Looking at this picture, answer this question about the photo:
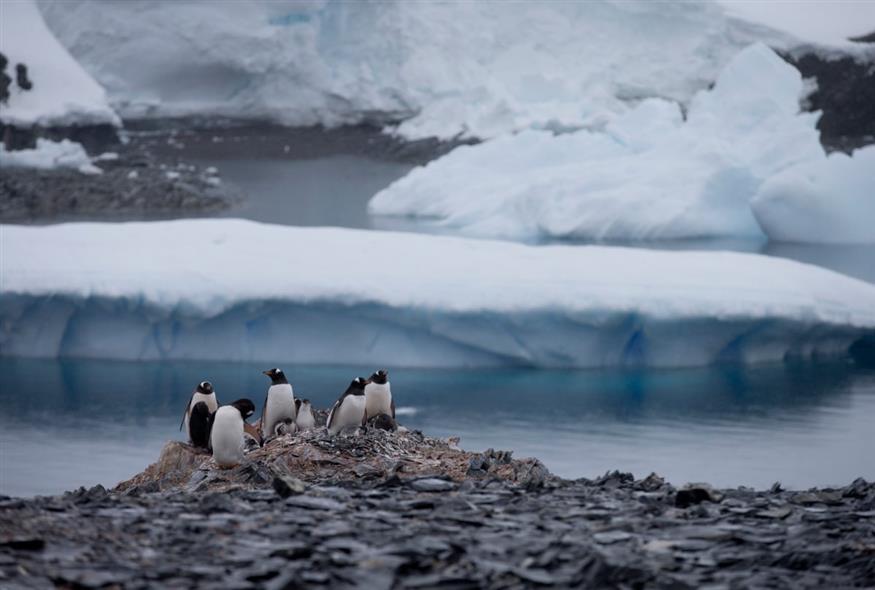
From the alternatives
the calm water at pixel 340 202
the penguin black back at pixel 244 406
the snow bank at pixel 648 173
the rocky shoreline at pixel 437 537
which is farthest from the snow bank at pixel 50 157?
the rocky shoreline at pixel 437 537

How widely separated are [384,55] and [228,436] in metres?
19.0

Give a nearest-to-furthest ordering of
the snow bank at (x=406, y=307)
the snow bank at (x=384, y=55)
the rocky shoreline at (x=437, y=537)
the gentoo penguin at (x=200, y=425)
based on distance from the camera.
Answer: the rocky shoreline at (x=437, y=537)
the gentoo penguin at (x=200, y=425)
the snow bank at (x=406, y=307)
the snow bank at (x=384, y=55)

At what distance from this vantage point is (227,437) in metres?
4.44

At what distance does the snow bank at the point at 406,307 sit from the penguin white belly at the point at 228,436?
13.2ft

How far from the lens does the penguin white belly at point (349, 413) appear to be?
501 cm

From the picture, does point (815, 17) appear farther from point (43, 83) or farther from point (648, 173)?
point (43, 83)

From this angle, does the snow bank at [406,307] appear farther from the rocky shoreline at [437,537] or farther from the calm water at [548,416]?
the rocky shoreline at [437,537]

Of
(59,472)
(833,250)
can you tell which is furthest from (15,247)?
(833,250)

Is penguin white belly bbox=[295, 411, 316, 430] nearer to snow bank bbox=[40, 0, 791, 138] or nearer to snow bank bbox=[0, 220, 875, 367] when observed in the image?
snow bank bbox=[0, 220, 875, 367]

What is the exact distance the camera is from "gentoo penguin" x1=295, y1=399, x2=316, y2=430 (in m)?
5.40

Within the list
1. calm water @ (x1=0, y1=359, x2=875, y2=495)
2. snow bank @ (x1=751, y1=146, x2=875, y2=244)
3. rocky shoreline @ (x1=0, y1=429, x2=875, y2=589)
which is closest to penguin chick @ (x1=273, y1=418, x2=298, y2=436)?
rocky shoreline @ (x1=0, y1=429, x2=875, y2=589)

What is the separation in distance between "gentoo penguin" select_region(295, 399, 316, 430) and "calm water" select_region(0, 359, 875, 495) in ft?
4.56

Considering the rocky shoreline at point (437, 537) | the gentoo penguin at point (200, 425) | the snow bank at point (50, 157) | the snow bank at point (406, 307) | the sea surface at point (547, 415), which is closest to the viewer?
the rocky shoreline at point (437, 537)

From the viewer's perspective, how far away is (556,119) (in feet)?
64.3
